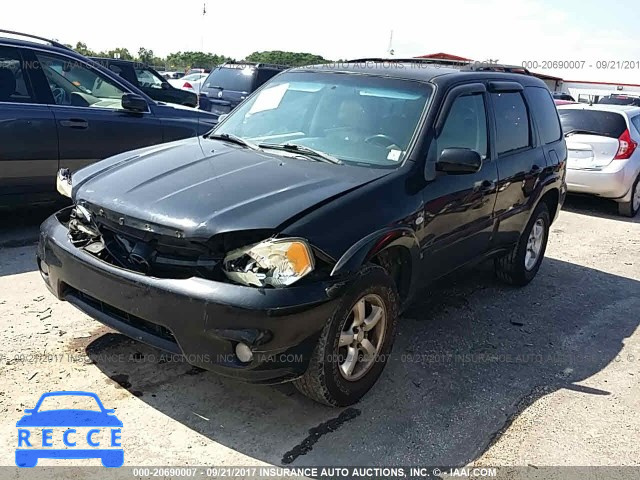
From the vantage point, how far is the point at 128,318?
3090mm

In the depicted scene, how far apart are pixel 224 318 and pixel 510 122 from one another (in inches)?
126

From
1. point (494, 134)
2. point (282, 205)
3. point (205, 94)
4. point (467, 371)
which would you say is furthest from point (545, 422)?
point (205, 94)

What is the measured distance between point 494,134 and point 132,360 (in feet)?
9.92

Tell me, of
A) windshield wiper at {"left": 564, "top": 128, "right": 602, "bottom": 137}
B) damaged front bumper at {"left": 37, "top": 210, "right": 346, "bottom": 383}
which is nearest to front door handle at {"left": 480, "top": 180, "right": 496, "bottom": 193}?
damaged front bumper at {"left": 37, "top": 210, "right": 346, "bottom": 383}

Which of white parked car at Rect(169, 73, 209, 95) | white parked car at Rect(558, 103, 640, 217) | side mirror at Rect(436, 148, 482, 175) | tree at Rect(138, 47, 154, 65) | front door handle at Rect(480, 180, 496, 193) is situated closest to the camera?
side mirror at Rect(436, 148, 482, 175)

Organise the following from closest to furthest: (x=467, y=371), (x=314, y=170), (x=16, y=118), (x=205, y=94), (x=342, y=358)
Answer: (x=342, y=358) < (x=314, y=170) < (x=467, y=371) < (x=16, y=118) < (x=205, y=94)

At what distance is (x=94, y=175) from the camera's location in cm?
366

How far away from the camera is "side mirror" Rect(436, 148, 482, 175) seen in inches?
144

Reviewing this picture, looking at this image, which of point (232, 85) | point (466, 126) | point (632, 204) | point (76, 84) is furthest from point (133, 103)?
point (632, 204)

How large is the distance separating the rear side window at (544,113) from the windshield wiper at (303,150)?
8.14 ft

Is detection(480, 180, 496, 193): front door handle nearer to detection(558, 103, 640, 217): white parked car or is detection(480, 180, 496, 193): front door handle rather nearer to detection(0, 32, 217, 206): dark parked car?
detection(0, 32, 217, 206): dark parked car

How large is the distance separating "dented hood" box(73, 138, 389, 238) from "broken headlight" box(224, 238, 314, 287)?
11 cm

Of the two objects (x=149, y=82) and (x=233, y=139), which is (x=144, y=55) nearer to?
(x=149, y=82)

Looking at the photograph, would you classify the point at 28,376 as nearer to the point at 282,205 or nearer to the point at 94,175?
the point at 94,175
